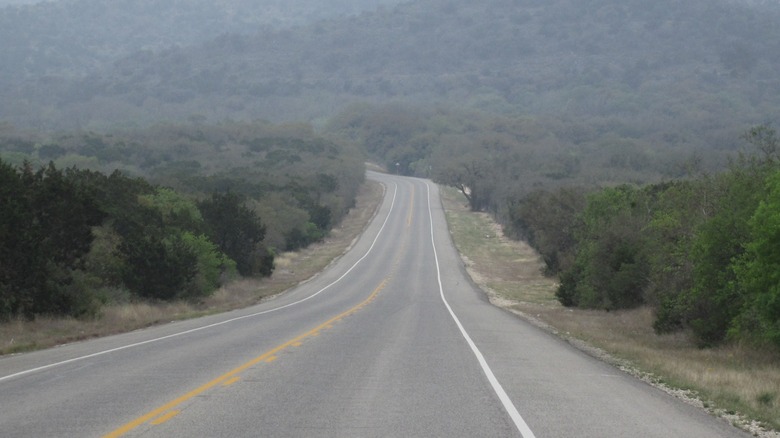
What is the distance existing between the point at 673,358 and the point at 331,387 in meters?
9.60

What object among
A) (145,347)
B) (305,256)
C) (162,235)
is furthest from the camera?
(305,256)

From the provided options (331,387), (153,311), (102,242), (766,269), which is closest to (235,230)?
(102,242)

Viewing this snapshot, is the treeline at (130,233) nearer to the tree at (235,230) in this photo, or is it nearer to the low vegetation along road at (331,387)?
the tree at (235,230)

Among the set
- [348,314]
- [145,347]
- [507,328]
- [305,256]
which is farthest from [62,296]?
[305,256]

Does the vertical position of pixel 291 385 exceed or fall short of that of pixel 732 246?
it falls short

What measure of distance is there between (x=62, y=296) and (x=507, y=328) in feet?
40.9

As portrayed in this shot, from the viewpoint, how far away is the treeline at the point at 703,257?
1942 cm

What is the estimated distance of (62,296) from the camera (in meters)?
25.1

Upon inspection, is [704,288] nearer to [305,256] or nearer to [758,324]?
[758,324]

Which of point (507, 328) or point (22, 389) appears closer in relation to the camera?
point (22, 389)

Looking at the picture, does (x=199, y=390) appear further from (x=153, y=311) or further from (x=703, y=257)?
(x=153, y=311)

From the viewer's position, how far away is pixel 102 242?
3597 cm

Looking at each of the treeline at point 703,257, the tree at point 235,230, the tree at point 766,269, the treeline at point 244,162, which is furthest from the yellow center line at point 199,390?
the treeline at point 244,162

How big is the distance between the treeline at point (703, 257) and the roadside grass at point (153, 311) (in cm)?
1521
